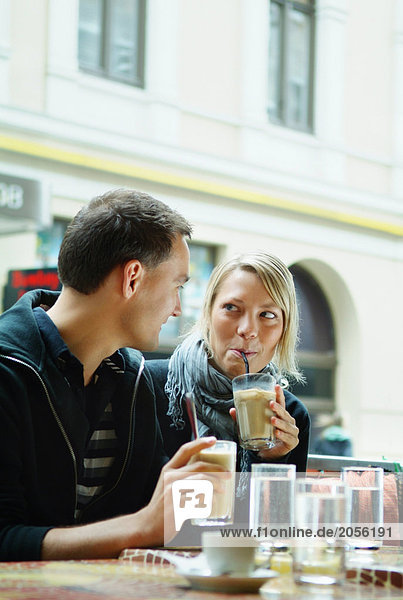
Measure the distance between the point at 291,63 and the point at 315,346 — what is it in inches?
113

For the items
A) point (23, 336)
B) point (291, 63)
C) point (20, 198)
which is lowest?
point (23, 336)

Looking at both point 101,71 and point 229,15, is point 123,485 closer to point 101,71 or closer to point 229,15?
point 101,71

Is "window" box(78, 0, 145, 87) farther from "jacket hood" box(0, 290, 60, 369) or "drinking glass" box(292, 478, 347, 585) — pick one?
"drinking glass" box(292, 478, 347, 585)

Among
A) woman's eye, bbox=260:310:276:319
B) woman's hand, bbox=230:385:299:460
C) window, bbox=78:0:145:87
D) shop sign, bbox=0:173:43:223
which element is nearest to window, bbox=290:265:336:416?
window, bbox=78:0:145:87

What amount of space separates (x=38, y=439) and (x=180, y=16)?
7.39 meters

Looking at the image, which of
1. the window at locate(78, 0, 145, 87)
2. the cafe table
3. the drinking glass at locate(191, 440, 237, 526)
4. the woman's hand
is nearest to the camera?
the cafe table

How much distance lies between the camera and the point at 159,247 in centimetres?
196

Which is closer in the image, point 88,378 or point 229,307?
point 88,378

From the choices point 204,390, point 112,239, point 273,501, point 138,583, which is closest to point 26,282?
point 204,390

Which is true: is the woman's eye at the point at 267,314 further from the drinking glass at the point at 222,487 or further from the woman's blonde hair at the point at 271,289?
the drinking glass at the point at 222,487

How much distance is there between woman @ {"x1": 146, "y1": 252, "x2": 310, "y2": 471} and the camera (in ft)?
7.89

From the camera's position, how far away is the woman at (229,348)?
7.89ft

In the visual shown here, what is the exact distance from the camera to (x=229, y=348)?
2.45 meters

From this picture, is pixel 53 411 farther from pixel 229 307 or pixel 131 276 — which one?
pixel 229 307
